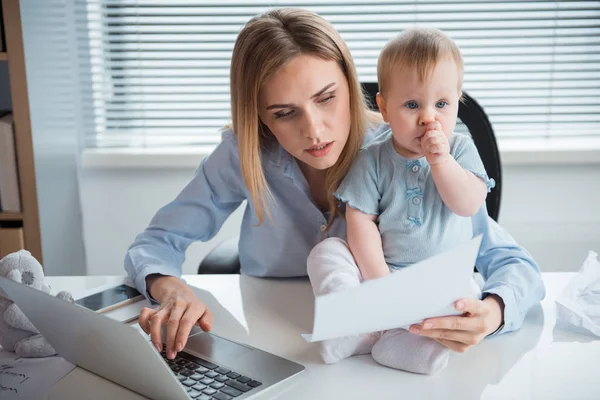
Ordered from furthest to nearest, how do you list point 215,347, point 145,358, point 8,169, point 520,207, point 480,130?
1. point 520,207
2. point 8,169
3. point 480,130
4. point 215,347
5. point 145,358

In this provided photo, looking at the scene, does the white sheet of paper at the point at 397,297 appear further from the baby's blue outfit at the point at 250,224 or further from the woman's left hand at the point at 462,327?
the baby's blue outfit at the point at 250,224

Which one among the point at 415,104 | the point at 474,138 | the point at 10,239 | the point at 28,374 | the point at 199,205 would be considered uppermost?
the point at 415,104

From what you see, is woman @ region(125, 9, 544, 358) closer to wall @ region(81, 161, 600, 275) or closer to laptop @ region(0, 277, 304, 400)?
laptop @ region(0, 277, 304, 400)

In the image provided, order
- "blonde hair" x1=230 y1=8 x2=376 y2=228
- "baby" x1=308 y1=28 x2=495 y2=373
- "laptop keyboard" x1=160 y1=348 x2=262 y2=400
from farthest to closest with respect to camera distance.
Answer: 1. "blonde hair" x1=230 y1=8 x2=376 y2=228
2. "baby" x1=308 y1=28 x2=495 y2=373
3. "laptop keyboard" x1=160 y1=348 x2=262 y2=400

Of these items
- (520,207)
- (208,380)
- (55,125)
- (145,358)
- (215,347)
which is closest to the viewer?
(145,358)

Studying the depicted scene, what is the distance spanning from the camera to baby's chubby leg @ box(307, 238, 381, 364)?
35.8 inches

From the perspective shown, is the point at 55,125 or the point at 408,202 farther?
the point at 55,125

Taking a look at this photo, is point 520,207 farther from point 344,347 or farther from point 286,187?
point 344,347

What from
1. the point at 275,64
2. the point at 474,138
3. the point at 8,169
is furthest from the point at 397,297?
the point at 8,169

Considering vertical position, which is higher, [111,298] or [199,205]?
[199,205]

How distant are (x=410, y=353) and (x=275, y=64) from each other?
20.5 inches

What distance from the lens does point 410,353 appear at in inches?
34.9

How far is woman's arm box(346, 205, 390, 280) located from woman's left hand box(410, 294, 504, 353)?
157mm

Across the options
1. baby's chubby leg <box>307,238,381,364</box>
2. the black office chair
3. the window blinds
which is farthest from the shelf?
baby's chubby leg <box>307,238,381,364</box>
